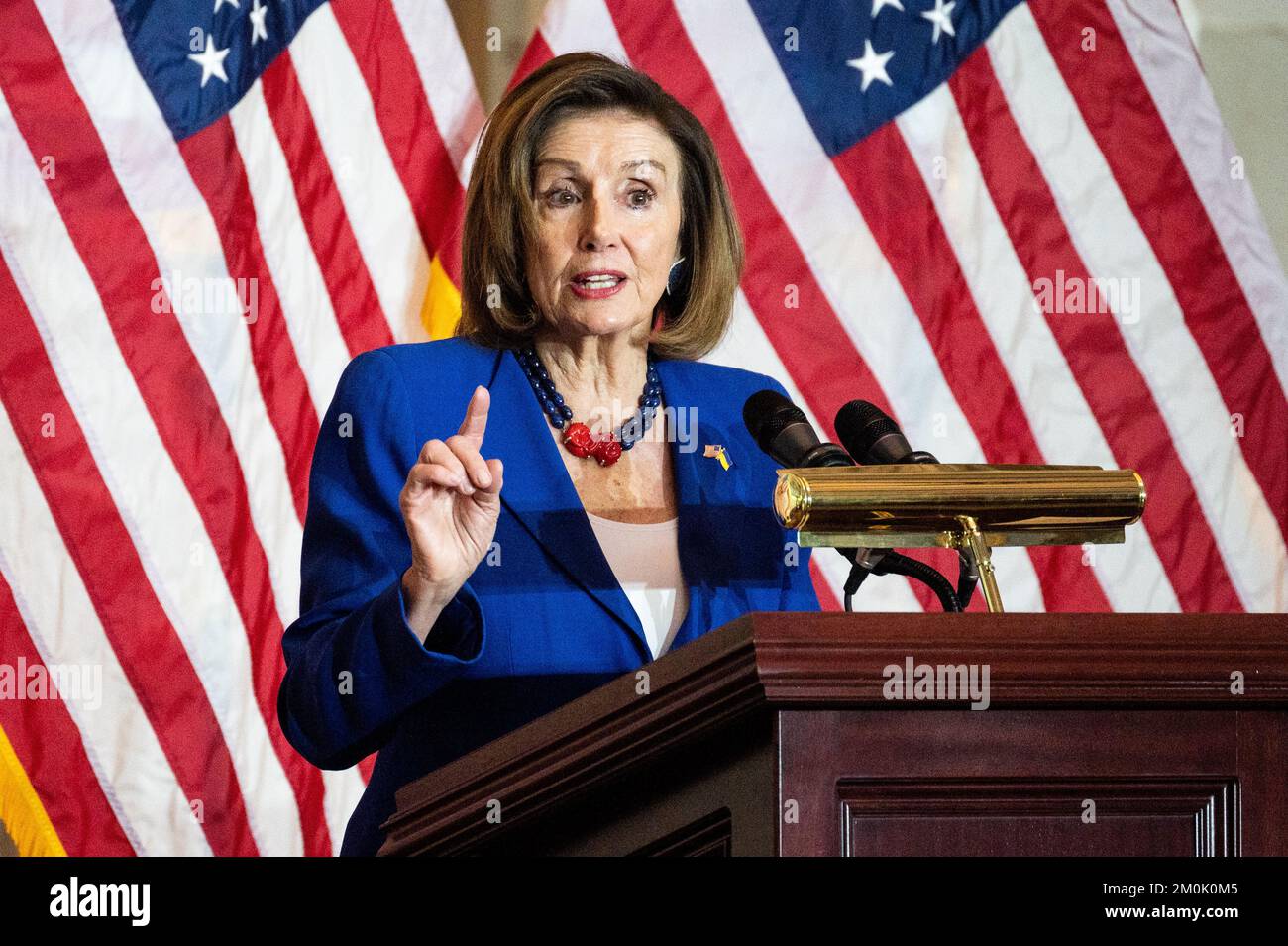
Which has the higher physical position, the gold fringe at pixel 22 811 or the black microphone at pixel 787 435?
the black microphone at pixel 787 435

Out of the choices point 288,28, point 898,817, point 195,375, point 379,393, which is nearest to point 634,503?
point 379,393

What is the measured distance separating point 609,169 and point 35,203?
→ 135cm

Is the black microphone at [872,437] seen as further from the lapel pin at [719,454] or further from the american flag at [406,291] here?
the american flag at [406,291]

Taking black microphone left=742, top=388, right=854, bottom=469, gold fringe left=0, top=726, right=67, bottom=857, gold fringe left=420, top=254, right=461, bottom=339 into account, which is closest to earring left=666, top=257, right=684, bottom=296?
black microphone left=742, top=388, right=854, bottom=469

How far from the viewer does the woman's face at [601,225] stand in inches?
65.0

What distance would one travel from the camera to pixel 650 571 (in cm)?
153

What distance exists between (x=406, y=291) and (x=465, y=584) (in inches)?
58.9

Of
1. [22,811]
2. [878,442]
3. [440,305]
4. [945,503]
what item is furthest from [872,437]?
[22,811]

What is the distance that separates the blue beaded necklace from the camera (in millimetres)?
1624

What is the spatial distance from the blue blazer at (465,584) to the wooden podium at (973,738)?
44 centimetres

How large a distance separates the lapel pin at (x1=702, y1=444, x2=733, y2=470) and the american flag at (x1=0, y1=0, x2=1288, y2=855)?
1076mm

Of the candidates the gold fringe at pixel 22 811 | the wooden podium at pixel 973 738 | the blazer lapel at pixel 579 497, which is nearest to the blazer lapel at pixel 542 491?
the blazer lapel at pixel 579 497

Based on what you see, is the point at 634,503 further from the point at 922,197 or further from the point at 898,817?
the point at 922,197

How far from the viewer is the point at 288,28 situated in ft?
8.88
